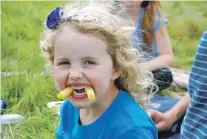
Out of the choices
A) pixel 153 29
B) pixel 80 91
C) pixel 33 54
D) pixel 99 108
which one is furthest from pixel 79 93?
pixel 33 54

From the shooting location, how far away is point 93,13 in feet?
4.46

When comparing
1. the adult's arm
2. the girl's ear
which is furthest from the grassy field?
the girl's ear

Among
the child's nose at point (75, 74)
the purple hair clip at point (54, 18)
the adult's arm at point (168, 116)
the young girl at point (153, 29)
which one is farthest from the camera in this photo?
the young girl at point (153, 29)

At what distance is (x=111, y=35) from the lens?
1343 mm

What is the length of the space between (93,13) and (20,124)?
1.32 meters

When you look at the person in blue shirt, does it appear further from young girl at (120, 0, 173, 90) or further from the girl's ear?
young girl at (120, 0, 173, 90)

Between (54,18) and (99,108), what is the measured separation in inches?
12.0

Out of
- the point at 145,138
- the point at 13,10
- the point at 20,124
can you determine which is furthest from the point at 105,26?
the point at 13,10

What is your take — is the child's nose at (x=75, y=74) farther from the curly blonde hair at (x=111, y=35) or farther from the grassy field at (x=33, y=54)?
the grassy field at (x=33, y=54)

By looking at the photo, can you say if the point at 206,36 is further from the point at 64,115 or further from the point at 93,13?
the point at 64,115

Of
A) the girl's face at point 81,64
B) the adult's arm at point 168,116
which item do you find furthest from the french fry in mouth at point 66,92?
the adult's arm at point 168,116

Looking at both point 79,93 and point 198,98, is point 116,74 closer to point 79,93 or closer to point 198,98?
point 79,93

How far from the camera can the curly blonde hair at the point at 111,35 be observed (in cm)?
132

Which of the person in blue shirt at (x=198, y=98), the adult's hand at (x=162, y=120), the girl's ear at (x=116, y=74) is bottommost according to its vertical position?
the adult's hand at (x=162, y=120)
